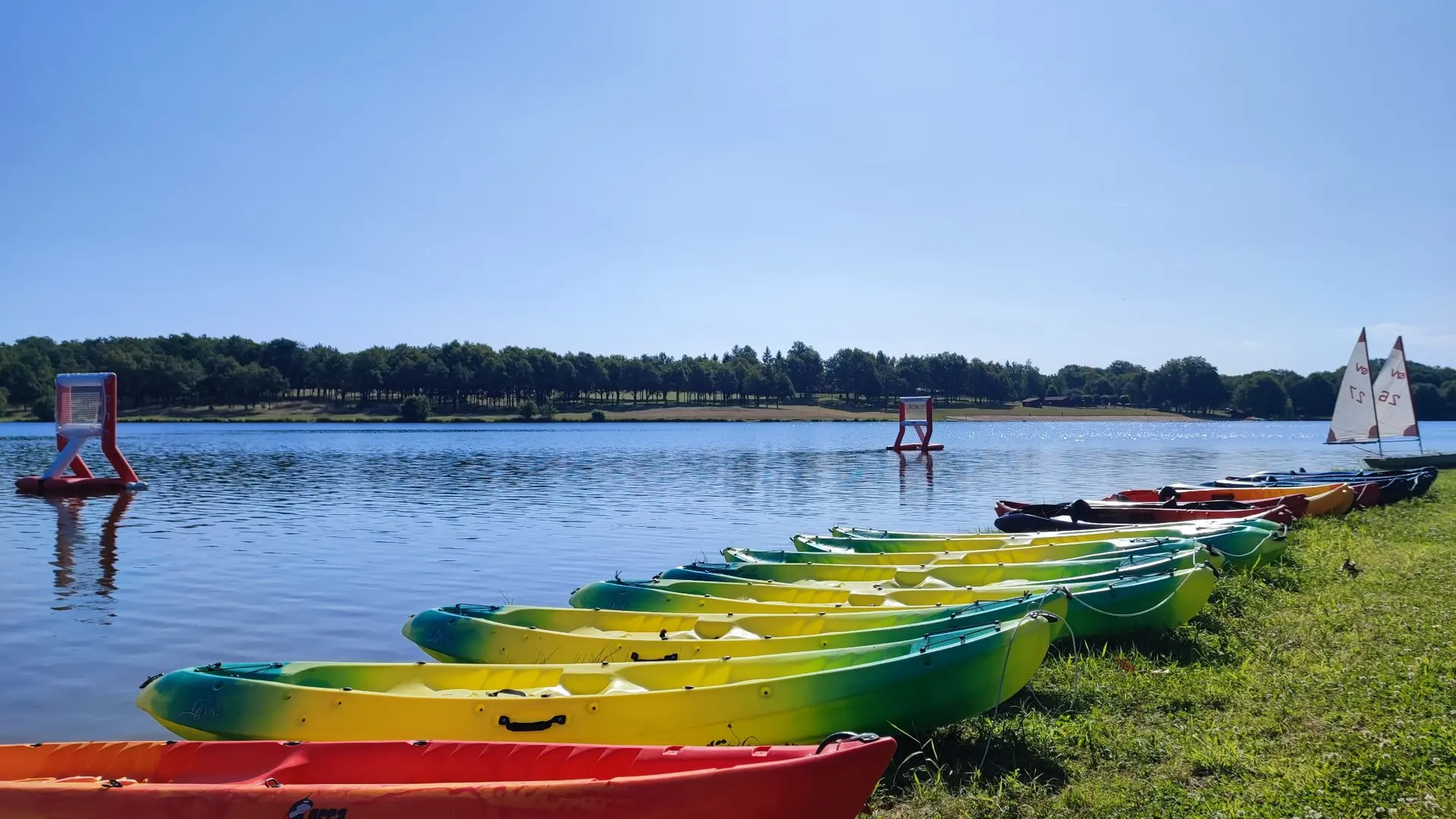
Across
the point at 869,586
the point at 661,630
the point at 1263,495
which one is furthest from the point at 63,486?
the point at 1263,495

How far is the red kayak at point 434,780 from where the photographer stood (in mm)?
5605

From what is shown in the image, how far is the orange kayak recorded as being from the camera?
23.6 metres

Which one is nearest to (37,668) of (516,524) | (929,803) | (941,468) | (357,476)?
(929,803)

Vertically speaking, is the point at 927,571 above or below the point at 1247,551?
below

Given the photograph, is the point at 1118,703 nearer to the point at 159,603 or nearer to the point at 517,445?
the point at 159,603

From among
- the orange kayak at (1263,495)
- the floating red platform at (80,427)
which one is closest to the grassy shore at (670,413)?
the floating red platform at (80,427)

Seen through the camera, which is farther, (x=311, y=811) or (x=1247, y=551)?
(x=1247, y=551)

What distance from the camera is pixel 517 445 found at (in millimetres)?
75812

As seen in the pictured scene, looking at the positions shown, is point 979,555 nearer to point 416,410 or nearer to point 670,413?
point 416,410

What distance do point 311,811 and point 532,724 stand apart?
2134mm

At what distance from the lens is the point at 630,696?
25.4 ft

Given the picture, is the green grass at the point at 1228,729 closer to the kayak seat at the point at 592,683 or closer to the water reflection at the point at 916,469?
the kayak seat at the point at 592,683

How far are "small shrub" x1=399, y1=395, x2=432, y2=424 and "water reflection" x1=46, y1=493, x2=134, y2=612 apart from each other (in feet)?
333

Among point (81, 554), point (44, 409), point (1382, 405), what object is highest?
point (1382, 405)
